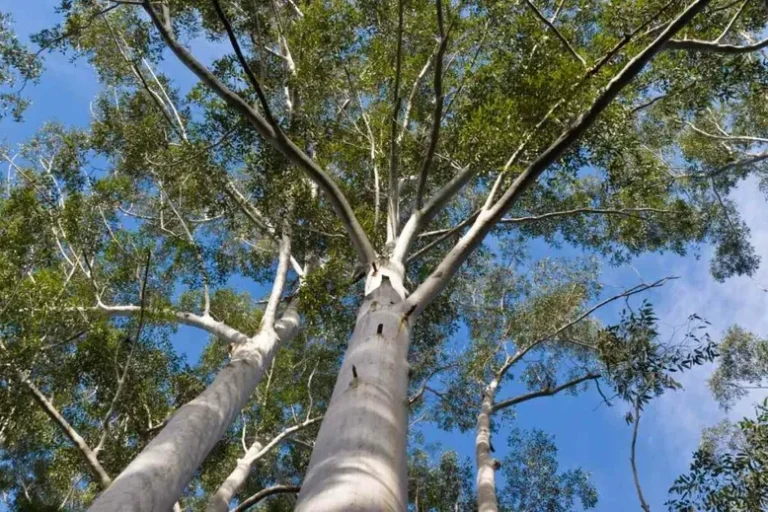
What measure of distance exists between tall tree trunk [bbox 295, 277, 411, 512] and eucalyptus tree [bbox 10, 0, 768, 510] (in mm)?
11

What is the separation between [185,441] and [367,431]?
2.73 meters

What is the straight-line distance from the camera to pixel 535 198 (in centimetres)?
950

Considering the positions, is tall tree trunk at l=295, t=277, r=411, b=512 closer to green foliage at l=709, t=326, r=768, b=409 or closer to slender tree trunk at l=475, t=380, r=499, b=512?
slender tree trunk at l=475, t=380, r=499, b=512

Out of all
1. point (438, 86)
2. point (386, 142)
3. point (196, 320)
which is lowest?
point (196, 320)

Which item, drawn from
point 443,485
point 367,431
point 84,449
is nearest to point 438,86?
point 367,431

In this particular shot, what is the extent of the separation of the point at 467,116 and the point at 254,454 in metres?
4.78

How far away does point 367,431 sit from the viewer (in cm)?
260

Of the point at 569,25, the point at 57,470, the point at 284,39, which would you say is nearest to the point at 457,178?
the point at 569,25

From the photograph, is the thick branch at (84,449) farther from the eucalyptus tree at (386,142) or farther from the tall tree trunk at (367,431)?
the tall tree trunk at (367,431)

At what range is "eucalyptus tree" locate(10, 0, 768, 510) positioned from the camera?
373 centimetres

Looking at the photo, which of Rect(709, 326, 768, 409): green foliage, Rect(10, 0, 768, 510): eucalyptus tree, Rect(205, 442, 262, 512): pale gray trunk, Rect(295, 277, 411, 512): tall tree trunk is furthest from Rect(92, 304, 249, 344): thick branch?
Rect(709, 326, 768, 409): green foliage

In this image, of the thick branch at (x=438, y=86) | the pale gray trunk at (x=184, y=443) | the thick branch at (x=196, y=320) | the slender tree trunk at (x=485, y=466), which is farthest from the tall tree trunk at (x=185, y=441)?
the thick branch at (x=438, y=86)

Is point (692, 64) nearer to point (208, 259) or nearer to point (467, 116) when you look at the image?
point (467, 116)

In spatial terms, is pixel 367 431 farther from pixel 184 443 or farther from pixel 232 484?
pixel 232 484
